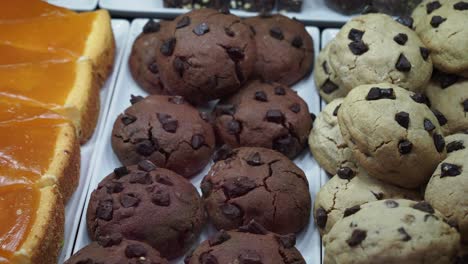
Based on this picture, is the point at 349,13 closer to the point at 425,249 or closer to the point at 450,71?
the point at 450,71

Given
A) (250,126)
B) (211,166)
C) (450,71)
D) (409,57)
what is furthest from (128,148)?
(450,71)

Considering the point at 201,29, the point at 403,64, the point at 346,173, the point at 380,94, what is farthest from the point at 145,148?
the point at 403,64

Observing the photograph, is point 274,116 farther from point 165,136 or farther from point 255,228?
point 255,228

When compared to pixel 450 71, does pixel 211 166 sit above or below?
below

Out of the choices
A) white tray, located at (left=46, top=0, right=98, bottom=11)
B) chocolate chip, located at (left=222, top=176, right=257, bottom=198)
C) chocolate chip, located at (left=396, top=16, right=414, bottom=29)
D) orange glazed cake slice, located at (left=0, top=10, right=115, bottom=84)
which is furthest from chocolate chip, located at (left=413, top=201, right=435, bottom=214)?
white tray, located at (left=46, top=0, right=98, bottom=11)

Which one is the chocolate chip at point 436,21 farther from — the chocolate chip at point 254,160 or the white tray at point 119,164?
the chocolate chip at point 254,160

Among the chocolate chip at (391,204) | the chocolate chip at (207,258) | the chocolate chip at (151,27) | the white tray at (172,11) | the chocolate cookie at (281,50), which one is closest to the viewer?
the chocolate chip at (391,204)

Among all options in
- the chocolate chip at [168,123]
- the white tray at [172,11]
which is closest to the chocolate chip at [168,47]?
the chocolate chip at [168,123]
